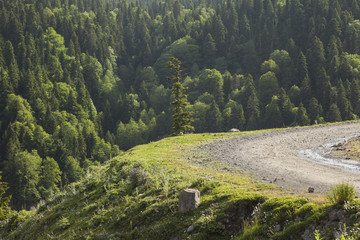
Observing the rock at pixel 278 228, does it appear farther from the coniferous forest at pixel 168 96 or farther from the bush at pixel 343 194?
the coniferous forest at pixel 168 96

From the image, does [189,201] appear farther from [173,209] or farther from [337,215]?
[337,215]

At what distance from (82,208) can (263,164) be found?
932 centimetres

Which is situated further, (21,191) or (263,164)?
(21,191)

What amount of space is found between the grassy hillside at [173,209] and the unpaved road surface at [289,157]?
1404mm

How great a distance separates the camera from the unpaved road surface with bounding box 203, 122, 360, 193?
1390 cm

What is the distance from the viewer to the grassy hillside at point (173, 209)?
898cm

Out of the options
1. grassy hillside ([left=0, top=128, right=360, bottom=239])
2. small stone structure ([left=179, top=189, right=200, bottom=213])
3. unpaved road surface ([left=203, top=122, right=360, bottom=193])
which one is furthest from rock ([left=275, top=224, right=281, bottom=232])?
unpaved road surface ([left=203, top=122, right=360, bottom=193])

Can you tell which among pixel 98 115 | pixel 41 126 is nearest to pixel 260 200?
pixel 41 126

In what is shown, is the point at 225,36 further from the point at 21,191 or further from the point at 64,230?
the point at 64,230

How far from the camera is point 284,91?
133375mm

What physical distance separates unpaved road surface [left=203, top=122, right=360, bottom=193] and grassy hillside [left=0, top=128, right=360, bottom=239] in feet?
4.60

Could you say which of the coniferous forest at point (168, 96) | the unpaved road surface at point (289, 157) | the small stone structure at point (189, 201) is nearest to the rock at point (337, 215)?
the unpaved road surface at point (289, 157)

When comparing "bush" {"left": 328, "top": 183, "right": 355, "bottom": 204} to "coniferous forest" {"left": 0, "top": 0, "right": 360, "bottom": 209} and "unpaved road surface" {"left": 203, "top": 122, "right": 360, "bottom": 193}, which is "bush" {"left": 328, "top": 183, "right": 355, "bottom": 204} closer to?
"unpaved road surface" {"left": 203, "top": 122, "right": 360, "bottom": 193}

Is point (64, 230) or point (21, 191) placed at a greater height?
point (64, 230)
